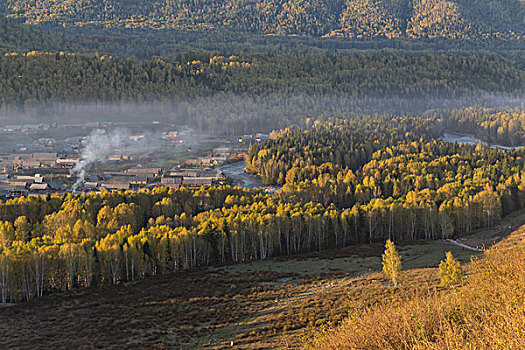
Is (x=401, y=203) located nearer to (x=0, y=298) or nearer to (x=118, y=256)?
(x=118, y=256)

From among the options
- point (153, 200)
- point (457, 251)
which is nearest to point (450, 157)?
point (457, 251)

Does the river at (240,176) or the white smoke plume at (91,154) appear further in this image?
the white smoke plume at (91,154)

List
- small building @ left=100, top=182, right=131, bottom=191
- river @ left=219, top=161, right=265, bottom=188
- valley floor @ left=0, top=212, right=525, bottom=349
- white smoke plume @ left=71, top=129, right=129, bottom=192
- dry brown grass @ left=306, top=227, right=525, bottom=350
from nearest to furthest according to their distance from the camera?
dry brown grass @ left=306, top=227, right=525, bottom=350
valley floor @ left=0, top=212, right=525, bottom=349
small building @ left=100, top=182, right=131, bottom=191
river @ left=219, top=161, right=265, bottom=188
white smoke plume @ left=71, top=129, right=129, bottom=192

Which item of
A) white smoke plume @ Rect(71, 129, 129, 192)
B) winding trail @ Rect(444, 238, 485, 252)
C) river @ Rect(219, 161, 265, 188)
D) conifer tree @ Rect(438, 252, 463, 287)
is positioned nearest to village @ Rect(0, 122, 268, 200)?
white smoke plume @ Rect(71, 129, 129, 192)

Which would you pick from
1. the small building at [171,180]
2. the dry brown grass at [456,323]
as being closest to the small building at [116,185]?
the small building at [171,180]

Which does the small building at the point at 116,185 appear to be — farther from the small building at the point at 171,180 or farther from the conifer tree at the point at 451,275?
the conifer tree at the point at 451,275

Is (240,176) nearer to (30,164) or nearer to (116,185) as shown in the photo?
(116,185)

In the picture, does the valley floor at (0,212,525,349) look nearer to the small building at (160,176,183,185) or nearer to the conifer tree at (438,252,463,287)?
the conifer tree at (438,252,463,287)
